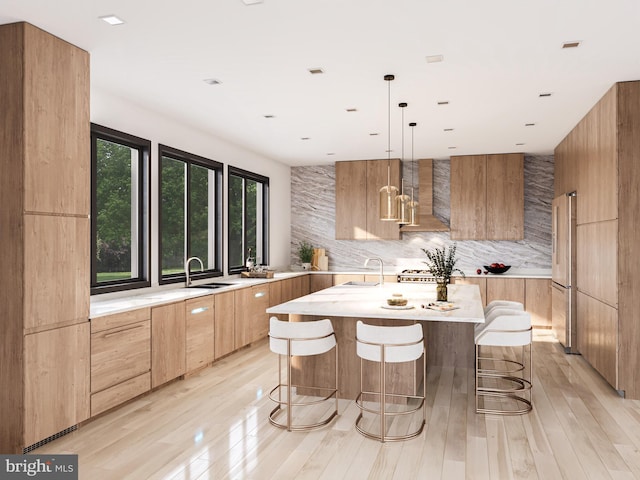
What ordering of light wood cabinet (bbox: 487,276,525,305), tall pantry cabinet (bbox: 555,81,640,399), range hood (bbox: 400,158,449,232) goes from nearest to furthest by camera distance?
tall pantry cabinet (bbox: 555,81,640,399)
light wood cabinet (bbox: 487,276,525,305)
range hood (bbox: 400,158,449,232)

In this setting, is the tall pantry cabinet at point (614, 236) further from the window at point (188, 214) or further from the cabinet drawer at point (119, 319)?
the window at point (188, 214)

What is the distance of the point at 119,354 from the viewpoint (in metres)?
3.99

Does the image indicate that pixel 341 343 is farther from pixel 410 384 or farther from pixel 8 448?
pixel 8 448

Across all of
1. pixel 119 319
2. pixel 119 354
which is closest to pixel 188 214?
pixel 119 319

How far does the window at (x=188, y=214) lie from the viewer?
18.3ft

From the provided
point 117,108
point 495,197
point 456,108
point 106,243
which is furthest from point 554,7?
point 495,197

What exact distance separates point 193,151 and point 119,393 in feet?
9.96

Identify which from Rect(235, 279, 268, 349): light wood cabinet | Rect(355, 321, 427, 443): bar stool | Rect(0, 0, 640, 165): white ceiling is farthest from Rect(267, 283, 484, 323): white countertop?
Rect(0, 0, 640, 165): white ceiling

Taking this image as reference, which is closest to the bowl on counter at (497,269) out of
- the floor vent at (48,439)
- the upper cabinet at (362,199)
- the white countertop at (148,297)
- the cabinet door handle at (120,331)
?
the upper cabinet at (362,199)

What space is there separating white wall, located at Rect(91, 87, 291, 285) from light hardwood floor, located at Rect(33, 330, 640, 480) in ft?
5.89

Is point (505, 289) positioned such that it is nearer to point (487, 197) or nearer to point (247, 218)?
point (487, 197)

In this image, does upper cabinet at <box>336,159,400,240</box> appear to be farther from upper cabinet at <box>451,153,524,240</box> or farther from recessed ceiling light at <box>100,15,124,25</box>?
recessed ceiling light at <box>100,15,124,25</box>

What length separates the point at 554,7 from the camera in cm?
289

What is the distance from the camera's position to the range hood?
8117 millimetres
